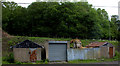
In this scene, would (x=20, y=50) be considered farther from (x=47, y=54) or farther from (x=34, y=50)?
(x=47, y=54)

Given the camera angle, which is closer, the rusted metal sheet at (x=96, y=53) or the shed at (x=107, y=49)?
the rusted metal sheet at (x=96, y=53)

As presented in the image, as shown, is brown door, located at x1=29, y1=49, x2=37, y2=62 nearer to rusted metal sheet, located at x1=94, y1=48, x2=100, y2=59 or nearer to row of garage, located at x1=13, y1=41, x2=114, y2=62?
row of garage, located at x1=13, y1=41, x2=114, y2=62

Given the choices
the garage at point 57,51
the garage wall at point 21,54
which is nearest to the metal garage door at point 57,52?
the garage at point 57,51

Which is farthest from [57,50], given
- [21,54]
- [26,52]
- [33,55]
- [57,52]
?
[21,54]

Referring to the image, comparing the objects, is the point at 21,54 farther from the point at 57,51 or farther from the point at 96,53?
the point at 96,53

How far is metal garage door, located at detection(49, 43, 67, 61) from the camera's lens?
71.3ft

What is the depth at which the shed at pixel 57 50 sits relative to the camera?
21.6 metres

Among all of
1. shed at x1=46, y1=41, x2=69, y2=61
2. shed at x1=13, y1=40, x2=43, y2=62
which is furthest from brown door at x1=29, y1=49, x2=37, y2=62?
shed at x1=46, y1=41, x2=69, y2=61

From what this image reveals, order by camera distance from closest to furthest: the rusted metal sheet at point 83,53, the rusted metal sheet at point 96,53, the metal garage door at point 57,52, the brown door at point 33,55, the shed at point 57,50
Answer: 1. the brown door at point 33,55
2. the shed at point 57,50
3. the metal garage door at point 57,52
4. the rusted metal sheet at point 83,53
5. the rusted metal sheet at point 96,53

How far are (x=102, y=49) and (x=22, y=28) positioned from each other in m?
24.0

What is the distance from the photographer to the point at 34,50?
2044 cm

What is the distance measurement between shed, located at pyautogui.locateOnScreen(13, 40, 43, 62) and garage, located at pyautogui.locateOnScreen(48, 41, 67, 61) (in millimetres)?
1724

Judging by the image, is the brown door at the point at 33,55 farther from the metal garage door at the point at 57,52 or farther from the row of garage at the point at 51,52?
the metal garage door at the point at 57,52

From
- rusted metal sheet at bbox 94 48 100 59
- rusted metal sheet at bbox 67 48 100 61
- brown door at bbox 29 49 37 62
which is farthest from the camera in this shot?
rusted metal sheet at bbox 94 48 100 59
